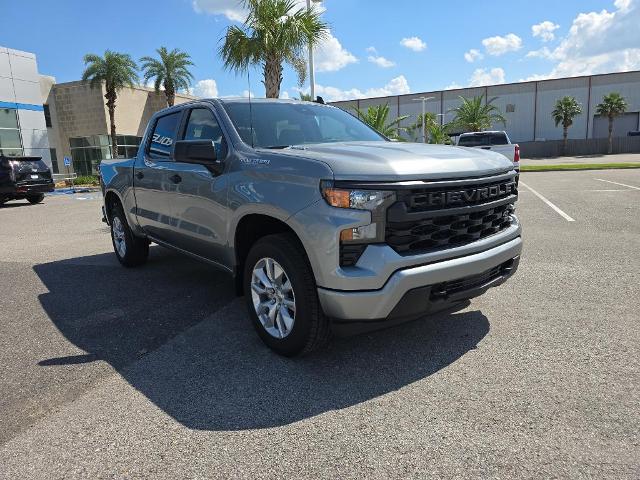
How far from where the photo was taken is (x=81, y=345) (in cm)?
390

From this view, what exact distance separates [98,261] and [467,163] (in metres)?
5.63

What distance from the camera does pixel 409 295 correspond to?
2.91 metres

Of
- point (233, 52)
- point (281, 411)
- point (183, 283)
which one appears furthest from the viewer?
point (233, 52)

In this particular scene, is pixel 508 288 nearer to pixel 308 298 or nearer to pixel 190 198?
pixel 308 298

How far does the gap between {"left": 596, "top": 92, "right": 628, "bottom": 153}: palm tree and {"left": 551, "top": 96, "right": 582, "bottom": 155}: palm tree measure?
2724 millimetres

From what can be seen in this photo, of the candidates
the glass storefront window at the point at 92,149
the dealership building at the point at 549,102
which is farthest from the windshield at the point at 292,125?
the dealership building at the point at 549,102

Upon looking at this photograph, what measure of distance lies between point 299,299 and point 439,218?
102cm

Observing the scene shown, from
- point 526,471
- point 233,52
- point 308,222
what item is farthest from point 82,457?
point 233,52

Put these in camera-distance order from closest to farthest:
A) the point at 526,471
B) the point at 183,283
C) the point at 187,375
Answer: the point at 526,471 → the point at 187,375 → the point at 183,283

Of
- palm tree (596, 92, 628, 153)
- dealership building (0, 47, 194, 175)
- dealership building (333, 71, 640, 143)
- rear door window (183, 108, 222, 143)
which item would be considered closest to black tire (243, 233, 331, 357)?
rear door window (183, 108, 222, 143)

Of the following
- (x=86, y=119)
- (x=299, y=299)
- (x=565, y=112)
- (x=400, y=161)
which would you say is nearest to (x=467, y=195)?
(x=400, y=161)

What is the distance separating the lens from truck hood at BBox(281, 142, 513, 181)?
9.65 ft

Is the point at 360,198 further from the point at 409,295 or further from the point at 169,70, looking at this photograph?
the point at 169,70

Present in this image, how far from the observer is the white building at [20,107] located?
30266 millimetres
